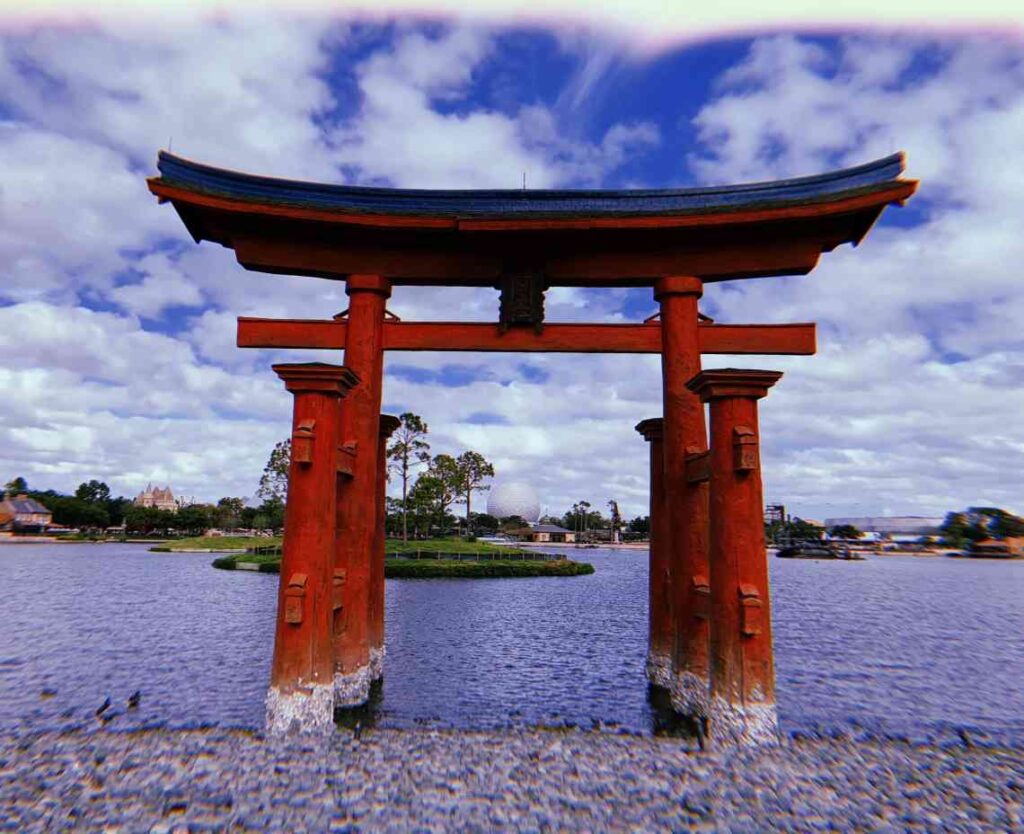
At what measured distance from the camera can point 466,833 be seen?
17.6 feet

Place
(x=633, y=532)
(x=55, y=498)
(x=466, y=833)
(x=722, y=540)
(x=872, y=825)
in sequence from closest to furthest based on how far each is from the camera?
(x=466, y=833) → (x=872, y=825) → (x=722, y=540) → (x=55, y=498) → (x=633, y=532)

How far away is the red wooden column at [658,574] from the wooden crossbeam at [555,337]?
159 cm

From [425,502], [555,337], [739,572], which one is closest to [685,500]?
[739,572]

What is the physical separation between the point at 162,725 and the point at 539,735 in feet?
19.3

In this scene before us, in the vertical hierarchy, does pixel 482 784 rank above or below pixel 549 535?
below

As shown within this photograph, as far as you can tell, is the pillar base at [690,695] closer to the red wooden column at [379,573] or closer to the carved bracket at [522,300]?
the red wooden column at [379,573]

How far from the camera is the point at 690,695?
30.2ft

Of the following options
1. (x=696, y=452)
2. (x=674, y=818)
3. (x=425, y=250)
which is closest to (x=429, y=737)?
(x=674, y=818)

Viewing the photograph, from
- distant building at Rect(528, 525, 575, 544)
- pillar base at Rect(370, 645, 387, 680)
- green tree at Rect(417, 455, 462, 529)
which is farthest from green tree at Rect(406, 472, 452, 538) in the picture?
pillar base at Rect(370, 645, 387, 680)

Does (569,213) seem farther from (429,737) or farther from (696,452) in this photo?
(429,737)

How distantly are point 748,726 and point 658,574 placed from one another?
11.6ft

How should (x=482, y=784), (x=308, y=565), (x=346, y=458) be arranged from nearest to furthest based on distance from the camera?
(x=482, y=784)
(x=308, y=565)
(x=346, y=458)

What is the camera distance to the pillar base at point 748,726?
24.3ft

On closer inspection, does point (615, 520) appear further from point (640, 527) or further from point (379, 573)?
point (379, 573)
